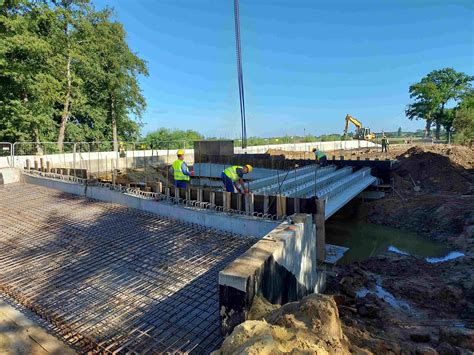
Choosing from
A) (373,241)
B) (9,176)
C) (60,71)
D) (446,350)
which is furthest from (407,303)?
(60,71)

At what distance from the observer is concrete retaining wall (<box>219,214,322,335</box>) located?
3221 mm

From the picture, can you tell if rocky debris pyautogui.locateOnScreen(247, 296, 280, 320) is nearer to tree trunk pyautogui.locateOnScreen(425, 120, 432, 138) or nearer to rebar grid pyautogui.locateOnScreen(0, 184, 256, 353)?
rebar grid pyautogui.locateOnScreen(0, 184, 256, 353)

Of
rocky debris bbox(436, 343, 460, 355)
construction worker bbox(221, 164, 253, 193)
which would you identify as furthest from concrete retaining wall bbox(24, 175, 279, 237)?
rocky debris bbox(436, 343, 460, 355)

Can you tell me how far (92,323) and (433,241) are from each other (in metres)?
11.1

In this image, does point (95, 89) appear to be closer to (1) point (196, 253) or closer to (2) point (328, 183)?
(2) point (328, 183)

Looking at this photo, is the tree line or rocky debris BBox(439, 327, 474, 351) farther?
the tree line

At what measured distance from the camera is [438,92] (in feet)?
153

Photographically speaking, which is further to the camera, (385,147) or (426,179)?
(385,147)

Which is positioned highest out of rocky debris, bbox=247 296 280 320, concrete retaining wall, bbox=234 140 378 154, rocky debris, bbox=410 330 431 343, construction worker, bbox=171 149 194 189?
concrete retaining wall, bbox=234 140 378 154

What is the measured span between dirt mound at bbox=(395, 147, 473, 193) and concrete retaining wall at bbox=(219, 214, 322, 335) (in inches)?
473

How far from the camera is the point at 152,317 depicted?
378 cm

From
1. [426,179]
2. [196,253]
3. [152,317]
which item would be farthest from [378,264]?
[426,179]

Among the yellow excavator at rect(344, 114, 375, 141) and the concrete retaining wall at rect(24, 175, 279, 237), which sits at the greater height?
the yellow excavator at rect(344, 114, 375, 141)

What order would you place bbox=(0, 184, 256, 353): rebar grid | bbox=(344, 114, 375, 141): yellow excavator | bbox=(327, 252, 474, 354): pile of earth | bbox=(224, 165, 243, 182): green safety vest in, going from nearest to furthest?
bbox=(0, 184, 256, 353): rebar grid, bbox=(327, 252, 474, 354): pile of earth, bbox=(224, 165, 243, 182): green safety vest, bbox=(344, 114, 375, 141): yellow excavator
